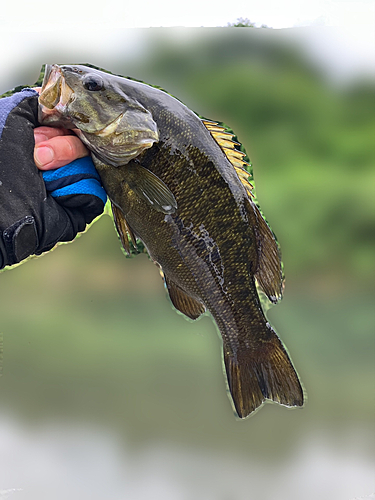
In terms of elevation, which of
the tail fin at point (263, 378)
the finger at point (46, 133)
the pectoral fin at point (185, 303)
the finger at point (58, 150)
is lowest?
the tail fin at point (263, 378)

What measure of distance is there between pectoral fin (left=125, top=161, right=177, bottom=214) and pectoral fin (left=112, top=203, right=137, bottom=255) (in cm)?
11

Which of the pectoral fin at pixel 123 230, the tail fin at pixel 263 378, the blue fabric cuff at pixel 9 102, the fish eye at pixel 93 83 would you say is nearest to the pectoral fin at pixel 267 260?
the tail fin at pixel 263 378

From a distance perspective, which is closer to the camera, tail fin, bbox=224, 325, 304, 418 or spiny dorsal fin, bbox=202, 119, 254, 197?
spiny dorsal fin, bbox=202, 119, 254, 197

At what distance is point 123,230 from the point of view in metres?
0.99

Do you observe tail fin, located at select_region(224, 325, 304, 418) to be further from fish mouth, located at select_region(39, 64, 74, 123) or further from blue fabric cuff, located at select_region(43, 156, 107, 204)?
fish mouth, located at select_region(39, 64, 74, 123)

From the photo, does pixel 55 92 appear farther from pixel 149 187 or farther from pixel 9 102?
pixel 149 187

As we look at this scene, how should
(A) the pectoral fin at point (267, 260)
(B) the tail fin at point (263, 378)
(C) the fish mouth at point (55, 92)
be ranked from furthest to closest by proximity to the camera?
(B) the tail fin at point (263, 378) → (A) the pectoral fin at point (267, 260) → (C) the fish mouth at point (55, 92)

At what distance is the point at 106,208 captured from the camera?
1085mm

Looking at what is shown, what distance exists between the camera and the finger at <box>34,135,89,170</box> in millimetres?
896

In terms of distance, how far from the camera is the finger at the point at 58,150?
90 centimetres

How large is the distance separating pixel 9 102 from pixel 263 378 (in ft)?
2.91

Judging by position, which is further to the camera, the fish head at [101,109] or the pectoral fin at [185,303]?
the pectoral fin at [185,303]

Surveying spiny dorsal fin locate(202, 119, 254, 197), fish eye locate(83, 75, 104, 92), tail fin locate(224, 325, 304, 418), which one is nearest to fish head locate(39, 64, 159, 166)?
fish eye locate(83, 75, 104, 92)

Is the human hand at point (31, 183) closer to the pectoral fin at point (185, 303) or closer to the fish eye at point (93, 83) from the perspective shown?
the fish eye at point (93, 83)
